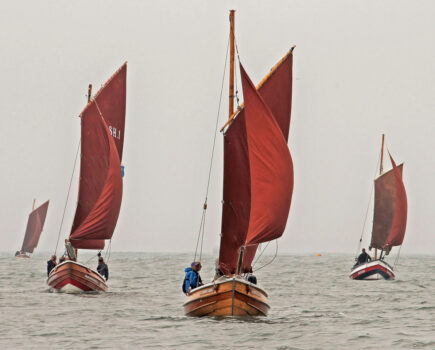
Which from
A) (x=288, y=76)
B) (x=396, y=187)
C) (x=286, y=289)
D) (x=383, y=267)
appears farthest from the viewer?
(x=396, y=187)

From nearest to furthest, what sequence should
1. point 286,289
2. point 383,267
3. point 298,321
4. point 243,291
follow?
1. point 243,291
2. point 298,321
3. point 286,289
4. point 383,267

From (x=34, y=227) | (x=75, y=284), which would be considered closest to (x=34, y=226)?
(x=34, y=227)

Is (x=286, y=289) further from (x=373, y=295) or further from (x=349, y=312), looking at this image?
(x=349, y=312)

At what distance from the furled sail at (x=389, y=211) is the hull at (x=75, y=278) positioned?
30254 mm

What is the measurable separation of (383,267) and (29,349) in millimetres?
42050

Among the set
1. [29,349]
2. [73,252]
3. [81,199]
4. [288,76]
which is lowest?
[29,349]

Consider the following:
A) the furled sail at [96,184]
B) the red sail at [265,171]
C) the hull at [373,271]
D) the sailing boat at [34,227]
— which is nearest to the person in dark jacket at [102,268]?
the furled sail at [96,184]

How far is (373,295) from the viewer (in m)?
44.4

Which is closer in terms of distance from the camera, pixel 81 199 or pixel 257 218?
pixel 257 218

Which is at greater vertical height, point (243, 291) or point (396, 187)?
point (396, 187)

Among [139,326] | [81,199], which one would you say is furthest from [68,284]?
[139,326]

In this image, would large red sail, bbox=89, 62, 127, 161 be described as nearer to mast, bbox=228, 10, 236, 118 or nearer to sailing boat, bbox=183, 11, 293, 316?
mast, bbox=228, 10, 236, 118

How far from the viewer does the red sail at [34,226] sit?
12581 centimetres

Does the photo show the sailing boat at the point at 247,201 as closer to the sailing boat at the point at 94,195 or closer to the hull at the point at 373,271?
the sailing boat at the point at 94,195
